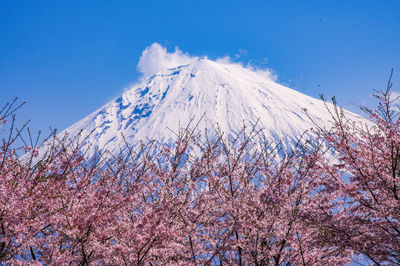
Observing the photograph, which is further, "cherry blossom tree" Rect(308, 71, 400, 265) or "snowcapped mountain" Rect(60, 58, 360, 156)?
"snowcapped mountain" Rect(60, 58, 360, 156)

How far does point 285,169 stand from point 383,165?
6.29 feet

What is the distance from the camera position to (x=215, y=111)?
157250mm

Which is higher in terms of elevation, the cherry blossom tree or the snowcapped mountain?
the snowcapped mountain

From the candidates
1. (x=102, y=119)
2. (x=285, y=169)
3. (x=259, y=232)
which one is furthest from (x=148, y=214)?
(x=102, y=119)

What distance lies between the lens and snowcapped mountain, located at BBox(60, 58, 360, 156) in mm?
143250

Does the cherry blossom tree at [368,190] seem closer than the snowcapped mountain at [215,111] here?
Yes

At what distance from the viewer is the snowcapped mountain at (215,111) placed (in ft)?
470

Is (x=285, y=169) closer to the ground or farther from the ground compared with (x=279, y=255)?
farther from the ground

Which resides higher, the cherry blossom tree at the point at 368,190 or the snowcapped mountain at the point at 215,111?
the snowcapped mountain at the point at 215,111

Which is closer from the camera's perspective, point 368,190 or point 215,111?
point 368,190

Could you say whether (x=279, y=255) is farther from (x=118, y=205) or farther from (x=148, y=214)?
(x=118, y=205)

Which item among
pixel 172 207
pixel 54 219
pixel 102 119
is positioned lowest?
pixel 54 219

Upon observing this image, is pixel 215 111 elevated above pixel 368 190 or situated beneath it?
elevated above

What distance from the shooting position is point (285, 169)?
699cm
